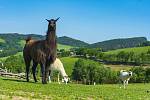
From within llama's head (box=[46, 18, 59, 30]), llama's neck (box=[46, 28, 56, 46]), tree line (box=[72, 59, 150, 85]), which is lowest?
tree line (box=[72, 59, 150, 85])

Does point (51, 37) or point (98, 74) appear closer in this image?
point (51, 37)

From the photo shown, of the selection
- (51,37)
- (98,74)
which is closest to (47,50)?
(51,37)

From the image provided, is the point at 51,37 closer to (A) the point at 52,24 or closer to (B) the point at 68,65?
(A) the point at 52,24

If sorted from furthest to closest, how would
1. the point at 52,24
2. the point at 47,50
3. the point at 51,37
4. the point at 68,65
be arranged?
the point at 68,65
the point at 51,37
the point at 47,50
the point at 52,24

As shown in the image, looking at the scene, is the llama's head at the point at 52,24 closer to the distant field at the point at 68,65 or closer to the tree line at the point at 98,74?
the tree line at the point at 98,74

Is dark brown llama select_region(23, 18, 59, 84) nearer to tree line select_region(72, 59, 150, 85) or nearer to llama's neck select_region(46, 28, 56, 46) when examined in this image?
llama's neck select_region(46, 28, 56, 46)

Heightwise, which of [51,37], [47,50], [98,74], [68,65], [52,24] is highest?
[68,65]

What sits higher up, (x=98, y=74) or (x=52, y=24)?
(x=52, y=24)

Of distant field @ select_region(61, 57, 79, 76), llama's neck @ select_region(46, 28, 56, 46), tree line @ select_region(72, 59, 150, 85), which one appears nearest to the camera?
llama's neck @ select_region(46, 28, 56, 46)

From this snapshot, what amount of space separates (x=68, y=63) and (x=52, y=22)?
15336cm

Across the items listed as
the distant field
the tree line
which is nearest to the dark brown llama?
the tree line

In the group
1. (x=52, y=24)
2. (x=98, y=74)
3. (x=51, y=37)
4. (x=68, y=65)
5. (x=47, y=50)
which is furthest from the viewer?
(x=68, y=65)

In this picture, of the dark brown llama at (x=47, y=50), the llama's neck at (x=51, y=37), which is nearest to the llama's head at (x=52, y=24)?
the dark brown llama at (x=47, y=50)

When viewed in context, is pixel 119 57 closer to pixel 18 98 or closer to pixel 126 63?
pixel 126 63
